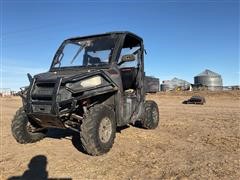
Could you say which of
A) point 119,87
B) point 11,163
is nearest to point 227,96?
point 119,87

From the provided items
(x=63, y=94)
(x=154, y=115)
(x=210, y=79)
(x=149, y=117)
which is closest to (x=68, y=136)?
(x=149, y=117)

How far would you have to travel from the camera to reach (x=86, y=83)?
6543 mm

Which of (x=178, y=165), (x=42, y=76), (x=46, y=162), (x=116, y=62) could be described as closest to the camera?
(x=178, y=165)

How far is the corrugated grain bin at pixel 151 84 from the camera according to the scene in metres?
9.29

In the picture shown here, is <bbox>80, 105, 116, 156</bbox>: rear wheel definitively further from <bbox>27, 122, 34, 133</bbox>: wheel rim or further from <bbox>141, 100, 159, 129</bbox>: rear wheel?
<bbox>141, 100, 159, 129</bbox>: rear wheel

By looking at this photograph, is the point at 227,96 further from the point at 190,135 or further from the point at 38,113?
the point at 38,113

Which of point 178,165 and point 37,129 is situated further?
point 37,129

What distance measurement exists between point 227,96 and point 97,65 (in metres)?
24.8

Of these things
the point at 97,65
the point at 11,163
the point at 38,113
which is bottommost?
the point at 11,163

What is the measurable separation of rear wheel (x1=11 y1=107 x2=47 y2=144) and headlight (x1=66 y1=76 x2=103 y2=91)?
1.71 meters

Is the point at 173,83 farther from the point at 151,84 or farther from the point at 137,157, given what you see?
the point at 137,157

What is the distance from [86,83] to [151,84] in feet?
11.6

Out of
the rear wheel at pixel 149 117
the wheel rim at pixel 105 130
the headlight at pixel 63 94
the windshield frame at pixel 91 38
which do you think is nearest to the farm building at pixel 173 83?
the rear wheel at pixel 149 117

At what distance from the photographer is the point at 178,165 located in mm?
5691
